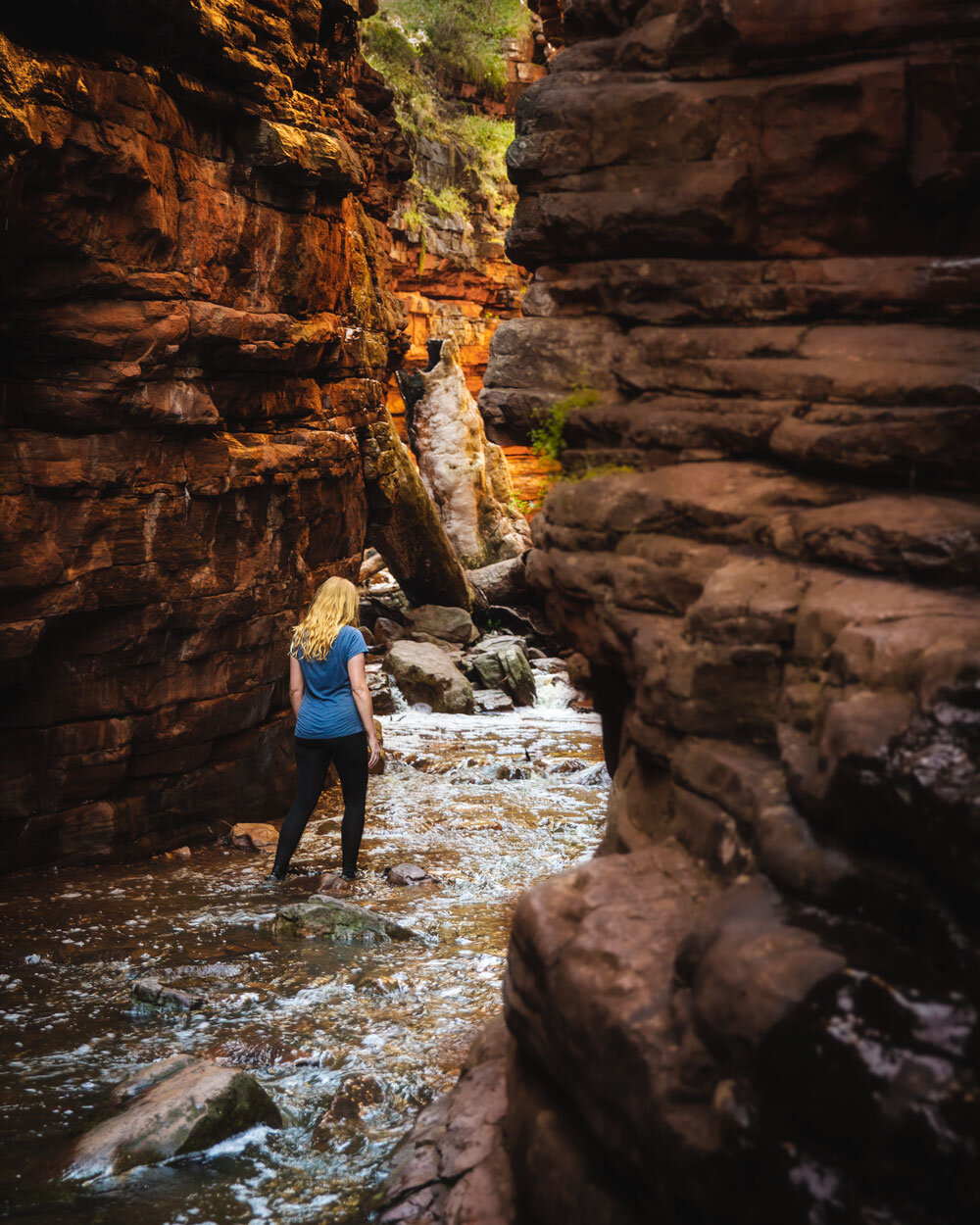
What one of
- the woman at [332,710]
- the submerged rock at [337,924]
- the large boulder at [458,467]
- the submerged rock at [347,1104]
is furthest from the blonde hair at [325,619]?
the large boulder at [458,467]

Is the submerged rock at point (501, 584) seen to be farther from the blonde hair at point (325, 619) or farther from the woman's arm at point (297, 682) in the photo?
the woman's arm at point (297, 682)

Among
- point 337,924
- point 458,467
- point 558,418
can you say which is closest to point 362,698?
point 337,924

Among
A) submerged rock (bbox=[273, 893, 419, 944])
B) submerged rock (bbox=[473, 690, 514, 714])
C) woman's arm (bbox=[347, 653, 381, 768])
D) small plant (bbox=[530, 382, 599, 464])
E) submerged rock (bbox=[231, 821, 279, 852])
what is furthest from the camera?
submerged rock (bbox=[473, 690, 514, 714])

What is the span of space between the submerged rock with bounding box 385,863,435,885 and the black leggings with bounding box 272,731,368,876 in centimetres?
31

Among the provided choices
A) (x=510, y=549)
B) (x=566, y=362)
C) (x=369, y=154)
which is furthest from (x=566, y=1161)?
(x=510, y=549)

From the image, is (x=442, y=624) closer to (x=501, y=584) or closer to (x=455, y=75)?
(x=501, y=584)

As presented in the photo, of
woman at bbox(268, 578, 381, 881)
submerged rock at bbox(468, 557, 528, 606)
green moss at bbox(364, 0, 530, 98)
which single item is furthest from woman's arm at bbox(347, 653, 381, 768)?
green moss at bbox(364, 0, 530, 98)

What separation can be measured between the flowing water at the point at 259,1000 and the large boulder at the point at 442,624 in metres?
9.81

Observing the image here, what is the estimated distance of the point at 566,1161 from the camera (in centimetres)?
300

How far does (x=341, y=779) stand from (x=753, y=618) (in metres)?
4.22

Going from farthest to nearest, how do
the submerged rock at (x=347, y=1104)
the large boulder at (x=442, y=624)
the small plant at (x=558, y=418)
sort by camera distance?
1. the large boulder at (x=442, y=624)
2. the small plant at (x=558, y=418)
3. the submerged rock at (x=347, y=1104)

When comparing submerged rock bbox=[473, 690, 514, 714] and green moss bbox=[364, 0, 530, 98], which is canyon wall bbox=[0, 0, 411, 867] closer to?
submerged rock bbox=[473, 690, 514, 714]

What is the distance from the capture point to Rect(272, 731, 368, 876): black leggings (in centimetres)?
710

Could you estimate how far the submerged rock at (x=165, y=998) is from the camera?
17.1 feet
